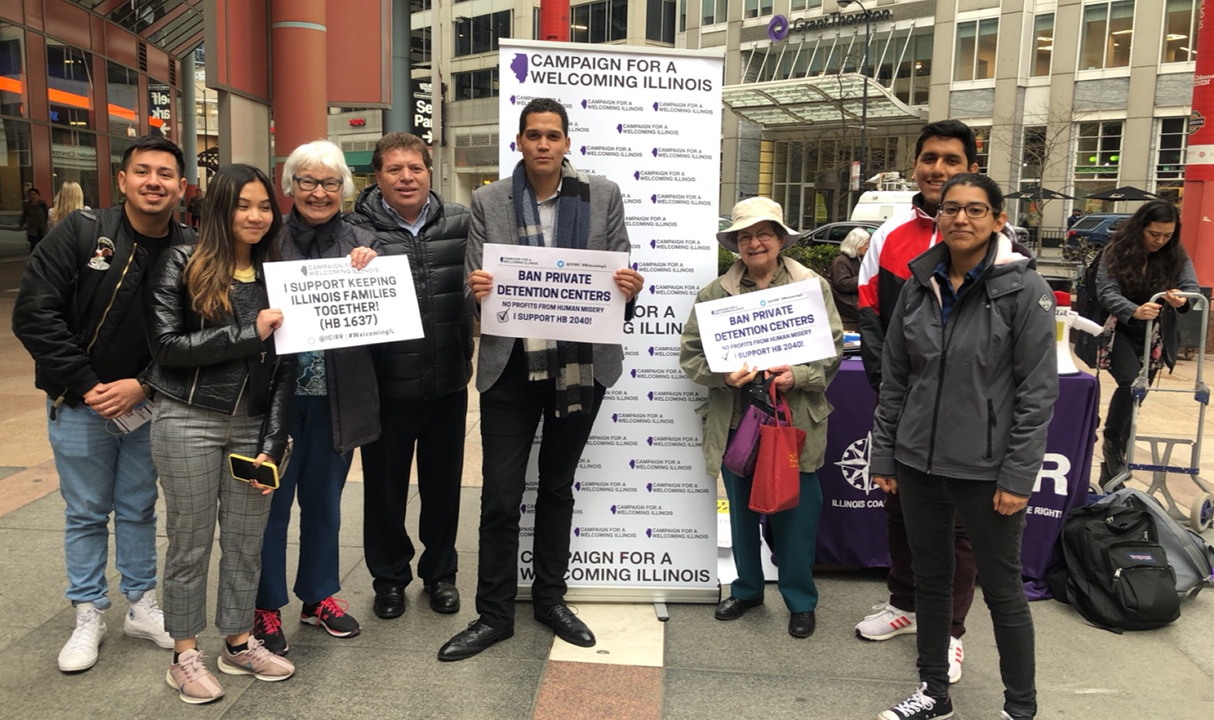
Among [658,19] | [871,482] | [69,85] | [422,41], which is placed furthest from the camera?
[422,41]

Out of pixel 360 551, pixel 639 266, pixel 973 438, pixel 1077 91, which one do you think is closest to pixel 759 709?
pixel 973 438

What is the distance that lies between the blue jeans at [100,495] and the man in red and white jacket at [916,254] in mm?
2858

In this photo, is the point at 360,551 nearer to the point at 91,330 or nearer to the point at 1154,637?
the point at 91,330

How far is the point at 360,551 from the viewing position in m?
4.92

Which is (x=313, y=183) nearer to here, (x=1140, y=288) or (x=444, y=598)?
(x=444, y=598)

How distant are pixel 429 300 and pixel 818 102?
40.2m

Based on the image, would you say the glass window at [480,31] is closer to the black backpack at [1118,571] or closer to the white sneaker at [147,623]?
the black backpack at [1118,571]

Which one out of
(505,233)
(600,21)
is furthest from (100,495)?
(600,21)

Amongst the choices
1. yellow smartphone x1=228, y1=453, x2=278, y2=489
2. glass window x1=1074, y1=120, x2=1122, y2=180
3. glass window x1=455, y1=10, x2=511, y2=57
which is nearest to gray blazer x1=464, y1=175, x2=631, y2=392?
yellow smartphone x1=228, y1=453, x2=278, y2=489

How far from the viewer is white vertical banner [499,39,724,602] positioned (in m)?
4.12

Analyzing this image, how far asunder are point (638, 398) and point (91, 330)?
2.26 m

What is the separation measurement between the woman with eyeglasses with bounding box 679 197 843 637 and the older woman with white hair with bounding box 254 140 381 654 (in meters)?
1.39

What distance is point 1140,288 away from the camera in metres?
5.68

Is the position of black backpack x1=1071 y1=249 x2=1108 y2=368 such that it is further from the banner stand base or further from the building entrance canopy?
the building entrance canopy
